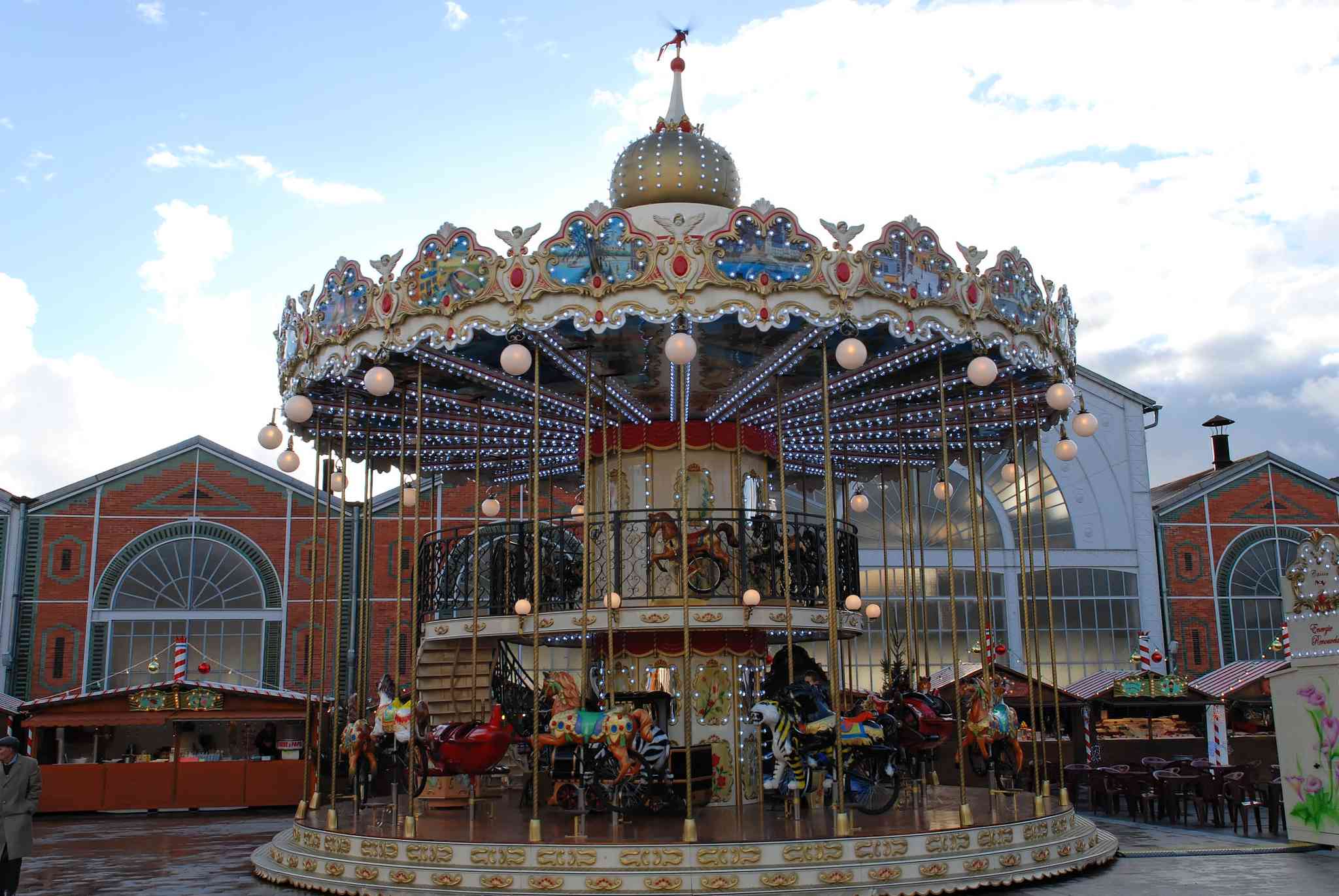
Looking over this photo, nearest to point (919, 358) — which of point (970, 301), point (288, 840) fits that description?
point (970, 301)

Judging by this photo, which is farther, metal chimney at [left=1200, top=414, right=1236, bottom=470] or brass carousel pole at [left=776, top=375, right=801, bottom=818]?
metal chimney at [left=1200, top=414, right=1236, bottom=470]

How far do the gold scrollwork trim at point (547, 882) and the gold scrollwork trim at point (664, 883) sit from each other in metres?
0.73

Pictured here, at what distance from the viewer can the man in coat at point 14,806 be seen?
356 inches

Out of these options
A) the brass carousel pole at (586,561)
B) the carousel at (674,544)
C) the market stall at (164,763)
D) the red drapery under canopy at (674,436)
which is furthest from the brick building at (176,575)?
the brass carousel pole at (586,561)

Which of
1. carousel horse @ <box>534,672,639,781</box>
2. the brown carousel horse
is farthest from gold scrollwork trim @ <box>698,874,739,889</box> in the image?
the brown carousel horse

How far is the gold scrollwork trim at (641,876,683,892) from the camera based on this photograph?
10.2 metres

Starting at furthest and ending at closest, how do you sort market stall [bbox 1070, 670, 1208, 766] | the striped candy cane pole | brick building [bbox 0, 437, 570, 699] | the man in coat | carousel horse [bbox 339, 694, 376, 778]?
brick building [bbox 0, 437, 570, 699], market stall [bbox 1070, 670, 1208, 766], the striped candy cane pole, carousel horse [bbox 339, 694, 376, 778], the man in coat

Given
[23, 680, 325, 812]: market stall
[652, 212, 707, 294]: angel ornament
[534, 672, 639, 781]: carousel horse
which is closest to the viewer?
[652, 212, 707, 294]: angel ornament

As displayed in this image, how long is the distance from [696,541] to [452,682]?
4448 millimetres

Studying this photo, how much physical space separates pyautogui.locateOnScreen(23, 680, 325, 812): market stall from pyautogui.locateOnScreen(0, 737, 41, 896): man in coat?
1306cm

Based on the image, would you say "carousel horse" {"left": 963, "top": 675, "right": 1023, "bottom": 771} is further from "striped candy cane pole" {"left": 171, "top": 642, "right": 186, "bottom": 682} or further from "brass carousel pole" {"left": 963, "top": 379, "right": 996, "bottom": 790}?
"striped candy cane pole" {"left": 171, "top": 642, "right": 186, "bottom": 682}

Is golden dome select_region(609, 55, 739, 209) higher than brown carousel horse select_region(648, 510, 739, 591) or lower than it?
higher

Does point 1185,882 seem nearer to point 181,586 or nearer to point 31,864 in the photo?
point 31,864

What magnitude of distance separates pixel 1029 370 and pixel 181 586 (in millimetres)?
21545
